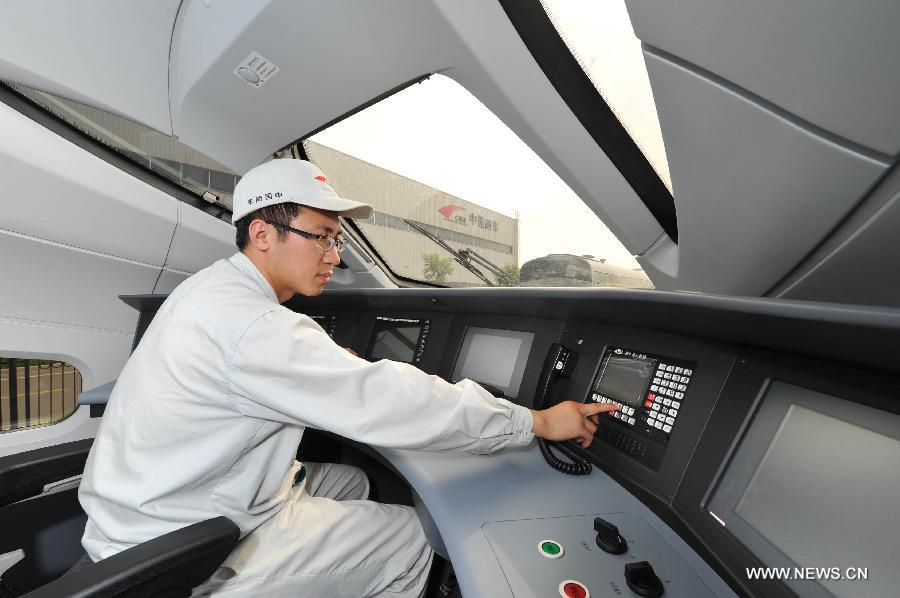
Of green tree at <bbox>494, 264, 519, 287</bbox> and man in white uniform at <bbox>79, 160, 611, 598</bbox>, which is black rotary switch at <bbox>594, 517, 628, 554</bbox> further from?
green tree at <bbox>494, 264, 519, 287</bbox>

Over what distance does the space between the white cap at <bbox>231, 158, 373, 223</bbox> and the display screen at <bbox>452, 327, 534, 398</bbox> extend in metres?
0.88

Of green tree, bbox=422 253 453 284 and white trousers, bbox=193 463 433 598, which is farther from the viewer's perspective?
green tree, bbox=422 253 453 284

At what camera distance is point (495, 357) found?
5.85 ft

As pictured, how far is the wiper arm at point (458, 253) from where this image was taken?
2.35 metres

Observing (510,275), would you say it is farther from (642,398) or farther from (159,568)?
(159,568)

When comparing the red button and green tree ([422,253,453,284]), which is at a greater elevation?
green tree ([422,253,453,284])

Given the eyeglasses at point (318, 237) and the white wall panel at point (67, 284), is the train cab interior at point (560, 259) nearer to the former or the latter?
the white wall panel at point (67, 284)

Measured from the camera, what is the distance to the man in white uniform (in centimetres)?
91

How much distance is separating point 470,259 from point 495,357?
77 centimetres

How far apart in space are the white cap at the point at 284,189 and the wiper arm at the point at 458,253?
1179mm

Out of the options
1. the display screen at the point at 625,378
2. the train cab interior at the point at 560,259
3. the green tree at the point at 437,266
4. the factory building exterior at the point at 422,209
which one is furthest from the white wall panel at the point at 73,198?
the display screen at the point at 625,378

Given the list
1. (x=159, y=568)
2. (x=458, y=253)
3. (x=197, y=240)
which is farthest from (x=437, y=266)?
(x=159, y=568)

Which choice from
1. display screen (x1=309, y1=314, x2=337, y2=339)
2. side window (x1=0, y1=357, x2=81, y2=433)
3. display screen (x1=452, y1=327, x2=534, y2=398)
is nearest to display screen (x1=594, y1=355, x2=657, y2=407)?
display screen (x1=452, y1=327, x2=534, y2=398)

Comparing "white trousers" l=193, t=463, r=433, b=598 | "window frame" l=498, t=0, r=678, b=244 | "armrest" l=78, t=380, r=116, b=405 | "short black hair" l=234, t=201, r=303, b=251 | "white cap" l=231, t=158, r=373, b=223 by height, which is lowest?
"armrest" l=78, t=380, r=116, b=405
